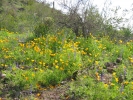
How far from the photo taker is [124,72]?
525 cm

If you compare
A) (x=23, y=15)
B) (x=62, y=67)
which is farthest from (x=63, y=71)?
(x=23, y=15)

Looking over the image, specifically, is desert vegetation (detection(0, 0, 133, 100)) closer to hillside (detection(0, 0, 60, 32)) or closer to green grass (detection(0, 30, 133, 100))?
green grass (detection(0, 30, 133, 100))

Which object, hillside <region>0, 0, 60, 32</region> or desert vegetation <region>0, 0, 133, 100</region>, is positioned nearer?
desert vegetation <region>0, 0, 133, 100</region>

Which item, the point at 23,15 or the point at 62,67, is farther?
the point at 23,15

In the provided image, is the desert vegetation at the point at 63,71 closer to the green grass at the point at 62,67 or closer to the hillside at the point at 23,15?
the green grass at the point at 62,67

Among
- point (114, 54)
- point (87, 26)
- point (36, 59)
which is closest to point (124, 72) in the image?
point (114, 54)

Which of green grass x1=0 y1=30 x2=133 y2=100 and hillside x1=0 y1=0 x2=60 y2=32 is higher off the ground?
hillside x1=0 y1=0 x2=60 y2=32

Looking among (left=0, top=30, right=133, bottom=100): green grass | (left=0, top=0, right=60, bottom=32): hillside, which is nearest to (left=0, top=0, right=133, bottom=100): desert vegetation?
(left=0, top=30, right=133, bottom=100): green grass

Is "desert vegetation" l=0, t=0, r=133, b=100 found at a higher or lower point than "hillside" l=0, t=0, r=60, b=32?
lower

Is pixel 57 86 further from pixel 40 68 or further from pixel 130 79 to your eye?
pixel 130 79

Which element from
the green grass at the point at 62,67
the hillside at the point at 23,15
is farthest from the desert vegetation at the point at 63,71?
the hillside at the point at 23,15

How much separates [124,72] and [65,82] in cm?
118

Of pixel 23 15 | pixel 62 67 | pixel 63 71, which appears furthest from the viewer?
pixel 23 15

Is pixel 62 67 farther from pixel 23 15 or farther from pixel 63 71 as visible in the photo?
pixel 23 15
